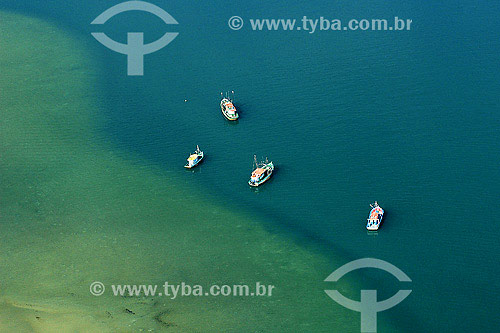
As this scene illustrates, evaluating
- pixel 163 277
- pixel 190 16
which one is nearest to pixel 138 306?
pixel 163 277

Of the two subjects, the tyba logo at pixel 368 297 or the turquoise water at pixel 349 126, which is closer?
the tyba logo at pixel 368 297

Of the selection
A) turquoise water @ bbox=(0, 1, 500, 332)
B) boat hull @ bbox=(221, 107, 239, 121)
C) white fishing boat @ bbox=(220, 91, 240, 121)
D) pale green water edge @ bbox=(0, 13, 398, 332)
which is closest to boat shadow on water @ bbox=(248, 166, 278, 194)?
turquoise water @ bbox=(0, 1, 500, 332)

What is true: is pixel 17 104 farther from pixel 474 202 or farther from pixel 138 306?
pixel 474 202

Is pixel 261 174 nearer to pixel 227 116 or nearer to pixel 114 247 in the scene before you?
pixel 227 116

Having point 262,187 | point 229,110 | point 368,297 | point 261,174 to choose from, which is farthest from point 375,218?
point 229,110

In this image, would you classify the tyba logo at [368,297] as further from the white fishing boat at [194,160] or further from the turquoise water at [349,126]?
the white fishing boat at [194,160]

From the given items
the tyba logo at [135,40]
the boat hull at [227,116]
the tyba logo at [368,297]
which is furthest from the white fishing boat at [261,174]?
the tyba logo at [135,40]
